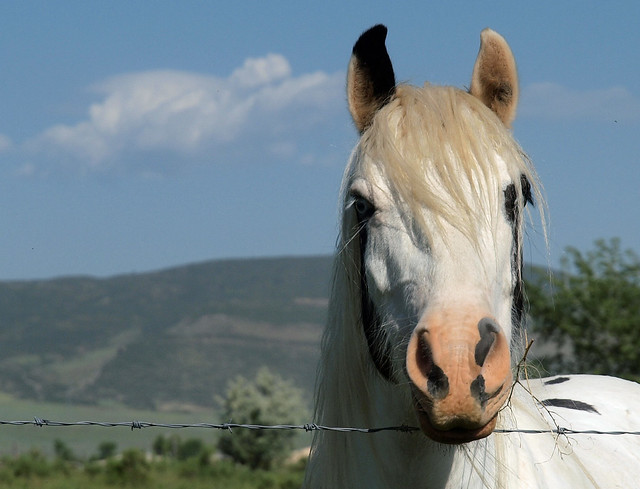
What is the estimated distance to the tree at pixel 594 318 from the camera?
13813 mm

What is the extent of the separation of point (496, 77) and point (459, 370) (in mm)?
1143

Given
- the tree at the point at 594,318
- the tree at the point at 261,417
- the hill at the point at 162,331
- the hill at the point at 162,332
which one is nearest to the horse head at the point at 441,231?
the tree at the point at 594,318

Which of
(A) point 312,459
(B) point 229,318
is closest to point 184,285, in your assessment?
(B) point 229,318

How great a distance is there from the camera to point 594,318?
566 inches

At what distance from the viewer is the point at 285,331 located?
110 m

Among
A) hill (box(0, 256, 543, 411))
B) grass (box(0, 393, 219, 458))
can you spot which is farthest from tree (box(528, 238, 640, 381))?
hill (box(0, 256, 543, 411))

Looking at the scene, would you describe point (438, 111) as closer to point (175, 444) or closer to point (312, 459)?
point (312, 459)

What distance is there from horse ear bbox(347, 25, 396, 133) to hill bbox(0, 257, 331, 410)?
79.2 metres

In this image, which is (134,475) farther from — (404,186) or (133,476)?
(404,186)

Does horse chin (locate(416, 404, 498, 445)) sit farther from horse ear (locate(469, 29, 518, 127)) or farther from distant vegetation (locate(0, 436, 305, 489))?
distant vegetation (locate(0, 436, 305, 489))

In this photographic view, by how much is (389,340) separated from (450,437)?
36 centimetres

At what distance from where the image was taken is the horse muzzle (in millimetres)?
1918

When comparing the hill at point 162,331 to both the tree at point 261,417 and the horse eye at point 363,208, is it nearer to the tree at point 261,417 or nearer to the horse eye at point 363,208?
the tree at point 261,417

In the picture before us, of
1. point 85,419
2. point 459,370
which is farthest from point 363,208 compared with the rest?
point 85,419
